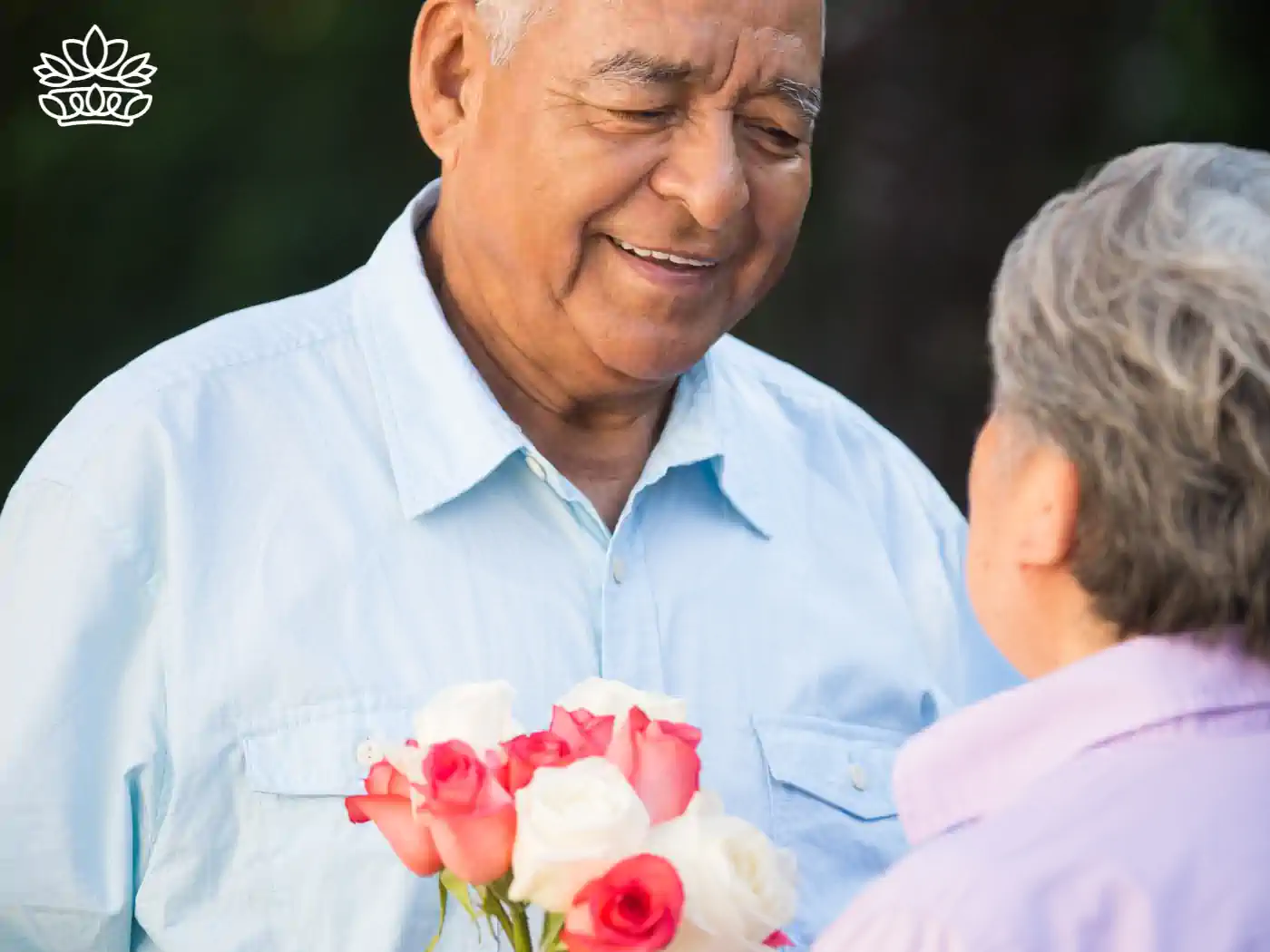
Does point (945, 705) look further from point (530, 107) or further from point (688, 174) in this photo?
point (530, 107)

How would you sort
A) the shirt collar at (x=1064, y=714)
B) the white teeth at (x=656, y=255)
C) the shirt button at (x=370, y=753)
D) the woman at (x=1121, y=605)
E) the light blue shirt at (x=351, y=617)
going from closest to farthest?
the woman at (x=1121, y=605) → the shirt collar at (x=1064, y=714) → the shirt button at (x=370, y=753) → the light blue shirt at (x=351, y=617) → the white teeth at (x=656, y=255)

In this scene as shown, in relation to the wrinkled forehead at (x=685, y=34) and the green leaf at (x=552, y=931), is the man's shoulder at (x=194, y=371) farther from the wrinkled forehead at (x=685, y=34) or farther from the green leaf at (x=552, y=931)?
the green leaf at (x=552, y=931)

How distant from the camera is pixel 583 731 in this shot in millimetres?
1537

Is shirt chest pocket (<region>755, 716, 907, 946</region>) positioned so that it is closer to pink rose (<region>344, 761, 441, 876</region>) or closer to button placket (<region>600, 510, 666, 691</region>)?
→ button placket (<region>600, 510, 666, 691</region>)

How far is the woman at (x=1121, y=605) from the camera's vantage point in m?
1.26

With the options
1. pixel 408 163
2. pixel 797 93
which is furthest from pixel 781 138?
pixel 408 163

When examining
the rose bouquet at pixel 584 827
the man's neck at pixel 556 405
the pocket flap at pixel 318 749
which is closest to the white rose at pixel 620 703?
the rose bouquet at pixel 584 827

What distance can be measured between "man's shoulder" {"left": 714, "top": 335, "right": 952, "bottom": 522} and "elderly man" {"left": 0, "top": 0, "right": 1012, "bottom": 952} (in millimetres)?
62

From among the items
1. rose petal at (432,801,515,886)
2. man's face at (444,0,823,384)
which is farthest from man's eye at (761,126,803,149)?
rose petal at (432,801,515,886)

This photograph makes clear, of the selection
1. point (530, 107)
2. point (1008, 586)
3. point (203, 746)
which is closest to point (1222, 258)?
point (1008, 586)

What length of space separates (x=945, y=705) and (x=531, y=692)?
595mm

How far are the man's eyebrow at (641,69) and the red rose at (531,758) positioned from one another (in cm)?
89

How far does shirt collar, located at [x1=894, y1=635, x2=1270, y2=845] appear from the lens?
1374mm

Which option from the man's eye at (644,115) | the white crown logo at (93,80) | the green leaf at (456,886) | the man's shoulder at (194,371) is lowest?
the green leaf at (456,886)
